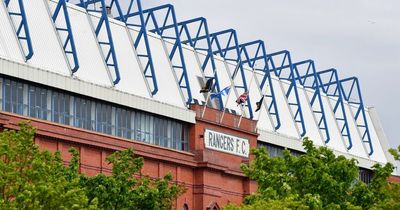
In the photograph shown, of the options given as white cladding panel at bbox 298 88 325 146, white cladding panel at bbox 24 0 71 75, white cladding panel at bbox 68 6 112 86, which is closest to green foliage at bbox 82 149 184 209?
white cladding panel at bbox 24 0 71 75

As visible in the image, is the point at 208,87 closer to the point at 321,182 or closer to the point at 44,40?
the point at 44,40

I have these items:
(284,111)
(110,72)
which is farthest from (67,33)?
(284,111)

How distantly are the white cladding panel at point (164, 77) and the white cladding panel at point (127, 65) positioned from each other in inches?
86.8

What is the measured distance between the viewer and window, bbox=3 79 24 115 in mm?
90688

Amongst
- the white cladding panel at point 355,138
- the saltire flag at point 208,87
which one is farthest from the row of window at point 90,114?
the white cladding panel at point 355,138

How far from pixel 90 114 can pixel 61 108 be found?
3.90m

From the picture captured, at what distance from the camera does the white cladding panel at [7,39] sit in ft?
304

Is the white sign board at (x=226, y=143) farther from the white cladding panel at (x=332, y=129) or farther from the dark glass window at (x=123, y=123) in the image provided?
the white cladding panel at (x=332, y=129)

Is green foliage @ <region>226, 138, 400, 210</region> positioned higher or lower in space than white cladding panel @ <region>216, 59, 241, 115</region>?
lower

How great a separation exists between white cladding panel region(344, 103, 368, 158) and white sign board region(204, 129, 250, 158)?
1256 inches

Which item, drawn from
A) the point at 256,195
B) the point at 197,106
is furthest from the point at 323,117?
the point at 256,195

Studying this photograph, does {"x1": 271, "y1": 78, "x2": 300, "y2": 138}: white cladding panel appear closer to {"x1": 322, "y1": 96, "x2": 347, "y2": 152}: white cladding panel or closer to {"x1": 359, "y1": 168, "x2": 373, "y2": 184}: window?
{"x1": 322, "y1": 96, "x2": 347, "y2": 152}: white cladding panel

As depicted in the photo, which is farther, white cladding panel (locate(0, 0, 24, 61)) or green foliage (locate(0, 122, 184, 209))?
white cladding panel (locate(0, 0, 24, 61))

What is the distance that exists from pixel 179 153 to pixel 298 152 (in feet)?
90.2
